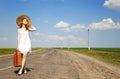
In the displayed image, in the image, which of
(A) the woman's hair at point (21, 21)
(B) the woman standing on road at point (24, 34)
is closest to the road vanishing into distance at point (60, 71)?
(B) the woman standing on road at point (24, 34)

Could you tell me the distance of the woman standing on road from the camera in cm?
954

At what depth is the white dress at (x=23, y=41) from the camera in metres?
9.53

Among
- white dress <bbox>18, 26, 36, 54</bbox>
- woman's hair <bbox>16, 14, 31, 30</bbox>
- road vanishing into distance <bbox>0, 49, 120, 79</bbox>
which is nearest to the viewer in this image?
road vanishing into distance <bbox>0, 49, 120, 79</bbox>

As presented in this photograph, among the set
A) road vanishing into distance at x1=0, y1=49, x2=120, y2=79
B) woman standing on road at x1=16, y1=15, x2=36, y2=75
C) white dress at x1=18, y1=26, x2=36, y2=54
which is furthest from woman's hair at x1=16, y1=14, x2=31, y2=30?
road vanishing into distance at x1=0, y1=49, x2=120, y2=79

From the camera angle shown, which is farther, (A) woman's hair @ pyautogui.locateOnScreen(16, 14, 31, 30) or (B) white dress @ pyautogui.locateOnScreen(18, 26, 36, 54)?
(A) woman's hair @ pyautogui.locateOnScreen(16, 14, 31, 30)

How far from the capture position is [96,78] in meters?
9.64

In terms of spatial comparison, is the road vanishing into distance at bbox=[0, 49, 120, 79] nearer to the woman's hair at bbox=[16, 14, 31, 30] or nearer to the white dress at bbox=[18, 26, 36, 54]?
the white dress at bbox=[18, 26, 36, 54]

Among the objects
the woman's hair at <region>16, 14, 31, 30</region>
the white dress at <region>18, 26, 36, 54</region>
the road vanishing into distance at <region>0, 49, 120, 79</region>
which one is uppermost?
the woman's hair at <region>16, 14, 31, 30</region>

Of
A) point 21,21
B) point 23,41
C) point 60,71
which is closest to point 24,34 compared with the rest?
point 23,41

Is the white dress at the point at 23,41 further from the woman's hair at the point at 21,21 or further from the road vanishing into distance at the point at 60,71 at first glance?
the road vanishing into distance at the point at 60,71

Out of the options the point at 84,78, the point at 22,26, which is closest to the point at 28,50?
the point at 22,26

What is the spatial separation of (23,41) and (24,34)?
0.93 ft

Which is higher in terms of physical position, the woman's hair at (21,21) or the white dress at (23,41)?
the woman's hair at (21,21)

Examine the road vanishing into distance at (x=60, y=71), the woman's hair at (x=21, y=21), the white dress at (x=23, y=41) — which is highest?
the woman's hair at (x=21, y=21)
